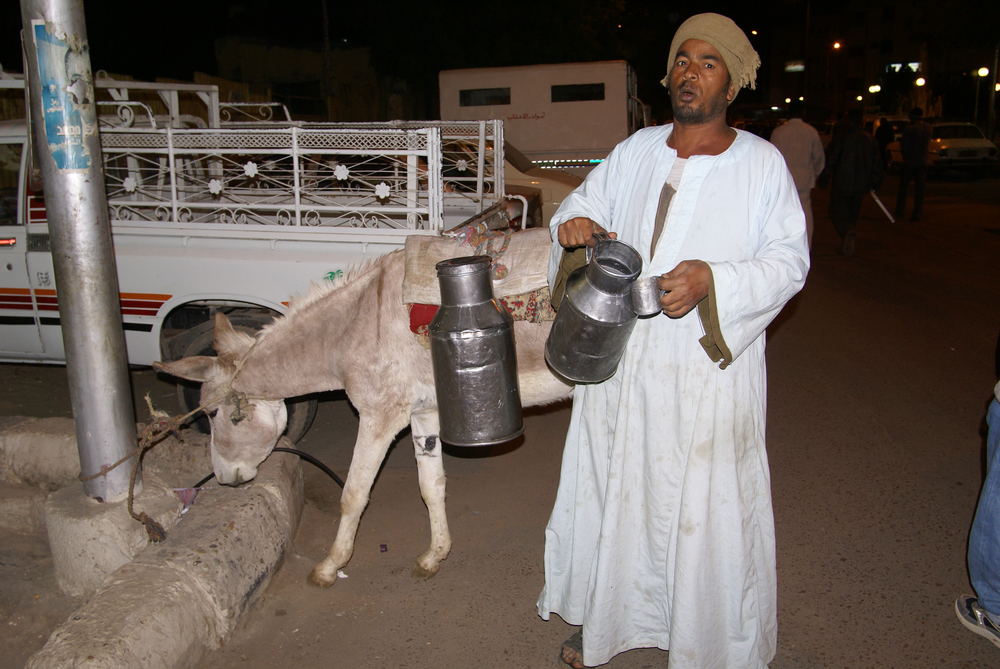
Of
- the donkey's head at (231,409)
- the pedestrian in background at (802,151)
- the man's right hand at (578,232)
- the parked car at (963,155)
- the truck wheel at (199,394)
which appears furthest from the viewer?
the parked car at (963,155)

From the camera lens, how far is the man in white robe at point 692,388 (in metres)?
2.55

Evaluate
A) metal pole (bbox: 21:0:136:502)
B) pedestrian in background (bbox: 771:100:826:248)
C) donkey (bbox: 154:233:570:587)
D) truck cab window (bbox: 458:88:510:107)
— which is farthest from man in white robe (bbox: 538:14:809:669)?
truck cab window (bbox: 458:88:510:107)

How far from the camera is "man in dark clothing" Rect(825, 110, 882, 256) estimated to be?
35.6 feet

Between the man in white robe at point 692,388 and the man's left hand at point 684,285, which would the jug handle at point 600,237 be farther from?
the man's left hand at point 684,285

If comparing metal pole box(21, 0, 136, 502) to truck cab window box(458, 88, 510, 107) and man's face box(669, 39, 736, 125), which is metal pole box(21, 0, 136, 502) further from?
truck cab window box(458, 88, 510, 107)

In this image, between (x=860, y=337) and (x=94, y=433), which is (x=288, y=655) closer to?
(x=94, y=433)

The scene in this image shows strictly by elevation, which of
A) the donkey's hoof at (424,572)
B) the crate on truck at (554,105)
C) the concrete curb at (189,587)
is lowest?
the donkey's hoof at (424,572)

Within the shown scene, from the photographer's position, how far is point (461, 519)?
452cm

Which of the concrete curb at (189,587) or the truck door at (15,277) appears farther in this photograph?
the truck door at (15,277)

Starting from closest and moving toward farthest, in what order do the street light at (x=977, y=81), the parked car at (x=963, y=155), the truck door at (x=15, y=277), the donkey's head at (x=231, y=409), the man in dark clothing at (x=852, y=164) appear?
the donkey's head at (x=231, y=409), the truck door at (x=15, y=277), the man in dark clothing at (x=852, y=164), the parked car at (x=963, y=155), the street light at (x=977, y=81)

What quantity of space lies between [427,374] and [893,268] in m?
9.12

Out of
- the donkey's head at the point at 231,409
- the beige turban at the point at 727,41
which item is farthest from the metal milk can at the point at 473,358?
the donkey's head at the point at 231,409

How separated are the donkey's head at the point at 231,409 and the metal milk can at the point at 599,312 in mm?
1847

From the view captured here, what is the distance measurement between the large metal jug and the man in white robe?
13cm
